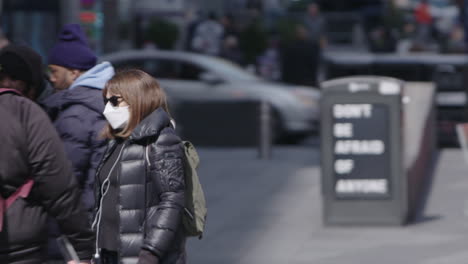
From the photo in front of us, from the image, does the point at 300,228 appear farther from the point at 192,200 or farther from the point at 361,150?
the point at 192,200

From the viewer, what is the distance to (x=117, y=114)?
499cm

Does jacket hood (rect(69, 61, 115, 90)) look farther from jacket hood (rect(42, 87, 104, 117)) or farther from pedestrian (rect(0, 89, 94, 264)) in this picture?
pedestrian (rect(0, 89, 94, 264))

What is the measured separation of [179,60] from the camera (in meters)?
19.4

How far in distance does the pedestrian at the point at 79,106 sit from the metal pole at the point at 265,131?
10.1 metres

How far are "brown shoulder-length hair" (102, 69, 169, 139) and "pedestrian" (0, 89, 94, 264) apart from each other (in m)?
0.28

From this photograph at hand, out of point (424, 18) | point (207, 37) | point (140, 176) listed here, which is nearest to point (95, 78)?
point (140, 176)

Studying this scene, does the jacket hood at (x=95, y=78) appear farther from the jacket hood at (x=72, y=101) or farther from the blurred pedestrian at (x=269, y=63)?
the blurred pedestrian at (x=269, y=63)

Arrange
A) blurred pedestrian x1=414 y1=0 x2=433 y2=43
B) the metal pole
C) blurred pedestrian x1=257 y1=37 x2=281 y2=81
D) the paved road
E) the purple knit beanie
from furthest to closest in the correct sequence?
blurred pedestrian x1=414 y1=0 x2=433 y2=43
blurred pedestrian x1=257 y1=37 x2=281 y2=81
the metal pole
the paved road
the purple knit beanie

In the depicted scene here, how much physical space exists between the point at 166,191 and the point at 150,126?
25cm

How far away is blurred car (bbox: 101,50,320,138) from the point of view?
18.6 meters

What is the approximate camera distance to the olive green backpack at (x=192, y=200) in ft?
16.6

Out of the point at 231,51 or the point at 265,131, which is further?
the point at 231,51

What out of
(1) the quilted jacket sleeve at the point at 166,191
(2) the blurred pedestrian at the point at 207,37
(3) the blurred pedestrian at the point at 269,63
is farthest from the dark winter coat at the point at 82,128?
(3) the blurred pedestrian at the point at 269,63

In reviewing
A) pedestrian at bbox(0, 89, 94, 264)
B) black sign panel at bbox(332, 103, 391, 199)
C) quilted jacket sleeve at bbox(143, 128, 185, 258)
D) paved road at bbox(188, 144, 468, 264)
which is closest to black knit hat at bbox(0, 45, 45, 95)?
pedestrian at bbox(0, 89, 94, 264)
